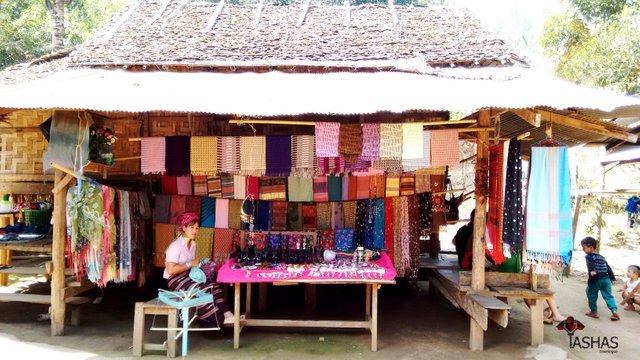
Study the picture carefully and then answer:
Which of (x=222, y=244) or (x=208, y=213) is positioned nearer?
(x=222, y=244)

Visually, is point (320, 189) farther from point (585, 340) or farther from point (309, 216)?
point (585, 340)

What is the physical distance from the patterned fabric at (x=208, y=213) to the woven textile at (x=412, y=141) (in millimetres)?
3212

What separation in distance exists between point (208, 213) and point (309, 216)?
1.60m

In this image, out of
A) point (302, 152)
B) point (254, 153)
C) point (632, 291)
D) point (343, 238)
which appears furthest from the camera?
point (632, 291)

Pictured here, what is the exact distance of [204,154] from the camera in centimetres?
636

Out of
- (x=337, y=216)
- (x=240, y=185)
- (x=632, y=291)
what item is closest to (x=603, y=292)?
(x=632, y=291)

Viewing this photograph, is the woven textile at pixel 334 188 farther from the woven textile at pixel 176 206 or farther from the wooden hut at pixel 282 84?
the woven textile at pixel 176 206

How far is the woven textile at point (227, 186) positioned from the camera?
7363 millimetres

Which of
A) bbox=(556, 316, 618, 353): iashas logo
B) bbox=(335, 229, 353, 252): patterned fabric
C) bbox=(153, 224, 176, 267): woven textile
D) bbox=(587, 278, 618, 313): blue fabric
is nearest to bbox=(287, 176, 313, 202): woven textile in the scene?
bbox=(335, 229, 353, 252): patterned fabric

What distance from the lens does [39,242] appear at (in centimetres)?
686

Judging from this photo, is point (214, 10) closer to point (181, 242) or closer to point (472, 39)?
point (472, 39)

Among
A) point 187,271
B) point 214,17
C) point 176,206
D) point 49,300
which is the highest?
point 214,17

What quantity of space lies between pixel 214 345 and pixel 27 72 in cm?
579

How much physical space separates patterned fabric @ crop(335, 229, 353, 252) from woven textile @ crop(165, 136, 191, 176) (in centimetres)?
249
